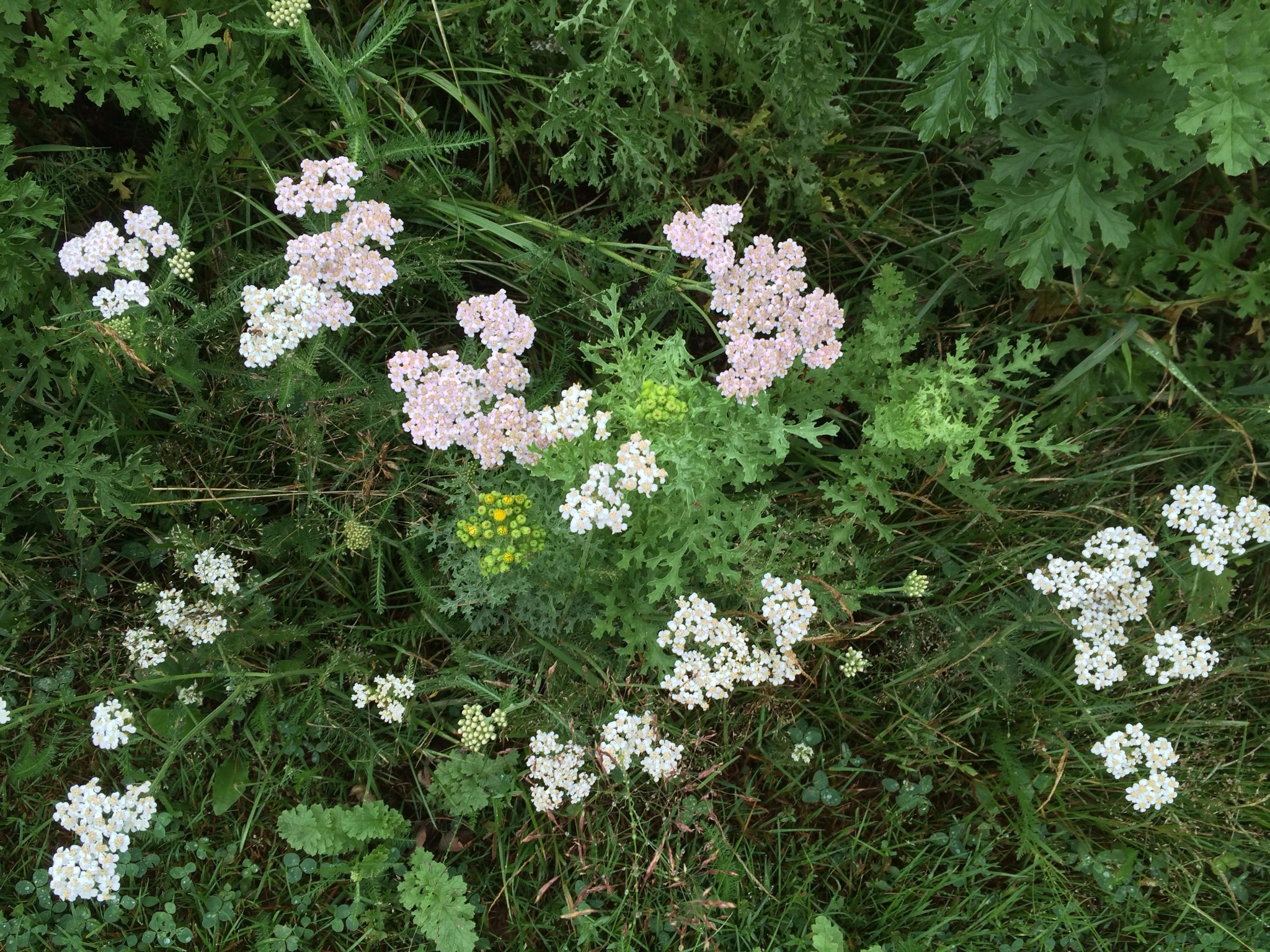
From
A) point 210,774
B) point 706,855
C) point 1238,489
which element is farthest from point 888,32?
point 210,774

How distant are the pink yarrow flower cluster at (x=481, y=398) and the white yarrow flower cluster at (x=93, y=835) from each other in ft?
5.64

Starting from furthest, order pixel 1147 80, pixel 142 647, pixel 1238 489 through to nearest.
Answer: pixel 1238 489 → pixel 142 647 → pixel 1147 80

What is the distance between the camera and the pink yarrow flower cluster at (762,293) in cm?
339

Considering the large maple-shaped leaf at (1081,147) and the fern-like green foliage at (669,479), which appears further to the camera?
the large maple-shaped leaf at (1081,147)

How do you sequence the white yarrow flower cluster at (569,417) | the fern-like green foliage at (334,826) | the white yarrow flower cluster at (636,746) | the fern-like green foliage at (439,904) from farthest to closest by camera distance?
1. the fern-like green foliage at (334,826)
2. the fern-like green foliage at (439,904)
3. the white yarrow flower cluster at (636,746)
4. the white yarrow flower cluster at (569,417)

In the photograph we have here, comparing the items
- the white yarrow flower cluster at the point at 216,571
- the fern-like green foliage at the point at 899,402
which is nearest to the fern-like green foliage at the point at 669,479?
the fern-like green foliage at the point at 899,402

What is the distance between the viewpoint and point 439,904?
3.65m

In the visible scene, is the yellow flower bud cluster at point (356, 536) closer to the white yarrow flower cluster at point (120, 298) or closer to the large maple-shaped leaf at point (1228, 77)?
the white yarrow flower cluster at point (120, 298)

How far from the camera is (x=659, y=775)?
11.6ft

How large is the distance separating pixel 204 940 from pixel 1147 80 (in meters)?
4.92

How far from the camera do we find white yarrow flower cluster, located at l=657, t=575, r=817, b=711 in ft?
10.8

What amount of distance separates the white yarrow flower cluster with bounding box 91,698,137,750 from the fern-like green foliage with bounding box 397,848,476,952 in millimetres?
1190

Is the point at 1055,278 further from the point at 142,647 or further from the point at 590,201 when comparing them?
the point at 142,647

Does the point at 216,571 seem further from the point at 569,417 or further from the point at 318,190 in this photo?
the point at 569,417
